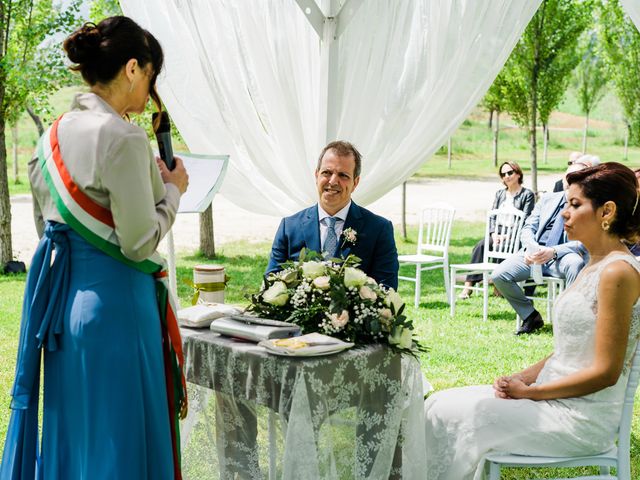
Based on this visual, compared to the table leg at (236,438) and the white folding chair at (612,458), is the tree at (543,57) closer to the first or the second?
the white folding chair at (612,458)

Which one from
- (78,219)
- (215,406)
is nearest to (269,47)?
(215,406)

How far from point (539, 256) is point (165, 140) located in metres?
5.19

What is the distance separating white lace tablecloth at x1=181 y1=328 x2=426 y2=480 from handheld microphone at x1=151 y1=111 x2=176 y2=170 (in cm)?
78

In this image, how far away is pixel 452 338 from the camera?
7148 mm

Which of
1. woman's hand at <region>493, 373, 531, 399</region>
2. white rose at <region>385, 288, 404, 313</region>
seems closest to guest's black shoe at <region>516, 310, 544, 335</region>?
woman's hand at <region>493, 373, 531, 399</region>

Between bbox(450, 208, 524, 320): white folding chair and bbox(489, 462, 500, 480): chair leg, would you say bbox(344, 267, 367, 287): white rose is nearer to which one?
bbox(489, 462, 500, 480): chair leg

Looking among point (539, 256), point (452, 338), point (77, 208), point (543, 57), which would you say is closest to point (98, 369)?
point (77, 208)

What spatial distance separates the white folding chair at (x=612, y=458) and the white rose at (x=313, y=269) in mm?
907

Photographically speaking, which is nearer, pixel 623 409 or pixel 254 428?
pixel 623 409

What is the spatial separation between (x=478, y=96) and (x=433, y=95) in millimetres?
239

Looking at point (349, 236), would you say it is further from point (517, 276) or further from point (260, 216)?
point (260, 216)

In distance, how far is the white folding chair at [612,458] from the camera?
293 centimetres

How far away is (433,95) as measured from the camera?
4.49 m

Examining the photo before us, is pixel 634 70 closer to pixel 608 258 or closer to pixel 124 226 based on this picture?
pixel 608 258
